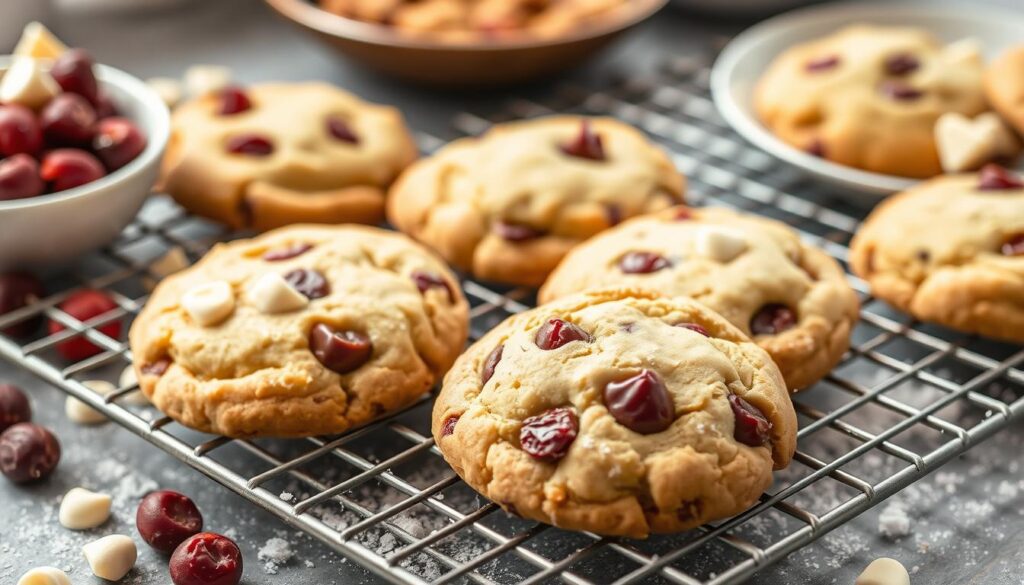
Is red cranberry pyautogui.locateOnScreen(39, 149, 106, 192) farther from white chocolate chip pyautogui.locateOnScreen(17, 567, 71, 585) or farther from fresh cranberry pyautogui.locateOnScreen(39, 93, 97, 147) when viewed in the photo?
white chocolate chip pyautogui.locateOnScreen(17, 567, 71, 585)

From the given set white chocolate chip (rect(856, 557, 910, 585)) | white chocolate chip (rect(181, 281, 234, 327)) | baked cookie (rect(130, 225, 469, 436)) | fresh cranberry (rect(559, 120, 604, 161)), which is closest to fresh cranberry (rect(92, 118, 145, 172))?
baked cookie (rect(130, 225, 469, 436))

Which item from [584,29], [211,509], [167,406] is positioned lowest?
[211,509]

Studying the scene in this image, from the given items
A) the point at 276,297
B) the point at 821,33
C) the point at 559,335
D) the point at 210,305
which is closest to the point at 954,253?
the point at 559,335

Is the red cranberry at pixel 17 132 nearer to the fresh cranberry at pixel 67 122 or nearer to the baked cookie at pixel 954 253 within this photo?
the fresh cranberry at pixel 67 122

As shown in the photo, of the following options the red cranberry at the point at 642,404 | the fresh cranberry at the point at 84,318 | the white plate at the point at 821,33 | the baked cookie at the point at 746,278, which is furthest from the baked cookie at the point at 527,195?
the red cranberry at the point at 642,404

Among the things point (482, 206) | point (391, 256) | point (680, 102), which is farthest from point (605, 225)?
point (680, 102)

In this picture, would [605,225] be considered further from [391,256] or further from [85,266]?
[85,266]
